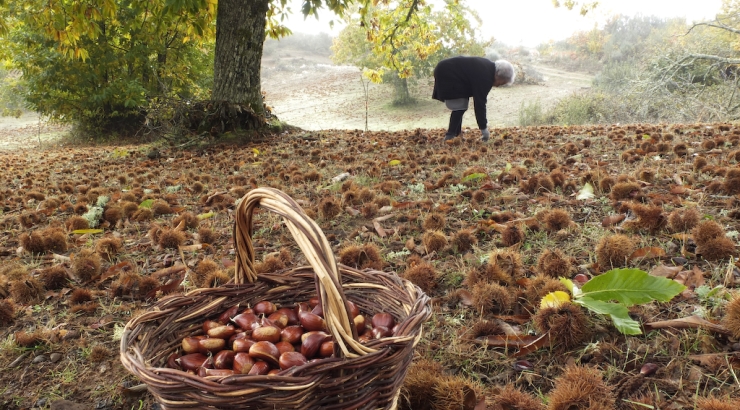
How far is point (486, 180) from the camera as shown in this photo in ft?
10.8

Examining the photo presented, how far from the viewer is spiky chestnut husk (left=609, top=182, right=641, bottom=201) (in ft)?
8.38

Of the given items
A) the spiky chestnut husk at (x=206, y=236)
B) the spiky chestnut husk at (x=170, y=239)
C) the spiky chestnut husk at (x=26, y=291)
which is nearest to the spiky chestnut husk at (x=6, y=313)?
the spiky chestnut husk at (x=26, y=291)

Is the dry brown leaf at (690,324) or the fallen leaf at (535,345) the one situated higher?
the dry brown leaf at (690,324)

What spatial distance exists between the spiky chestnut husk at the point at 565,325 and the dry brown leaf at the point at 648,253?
648 millimetres

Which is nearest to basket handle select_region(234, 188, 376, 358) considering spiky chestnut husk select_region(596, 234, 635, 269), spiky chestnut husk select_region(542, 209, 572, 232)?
spiky chestnut husk select_region(596, 234, 635, 269)

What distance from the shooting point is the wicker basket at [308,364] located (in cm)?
87

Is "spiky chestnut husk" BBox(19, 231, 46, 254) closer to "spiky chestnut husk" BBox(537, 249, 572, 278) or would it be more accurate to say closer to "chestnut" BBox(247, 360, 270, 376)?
"chestnut" BBox(247, 360, 270, 376)

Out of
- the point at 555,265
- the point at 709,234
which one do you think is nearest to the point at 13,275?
the point at 555,265

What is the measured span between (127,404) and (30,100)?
1390 centimetres

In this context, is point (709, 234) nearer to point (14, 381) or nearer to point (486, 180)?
point (486, 180)

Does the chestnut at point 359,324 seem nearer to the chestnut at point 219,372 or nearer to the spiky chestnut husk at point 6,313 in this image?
the chestnut at point 219,372

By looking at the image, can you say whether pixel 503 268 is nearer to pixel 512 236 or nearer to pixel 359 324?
pixel 512 236

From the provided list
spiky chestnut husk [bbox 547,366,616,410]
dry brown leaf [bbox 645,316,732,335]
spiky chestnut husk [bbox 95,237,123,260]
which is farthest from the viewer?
spiky chestnut husk [bbox 95,237,123,260]

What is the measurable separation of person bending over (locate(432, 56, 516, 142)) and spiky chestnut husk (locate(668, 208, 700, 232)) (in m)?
4.06
